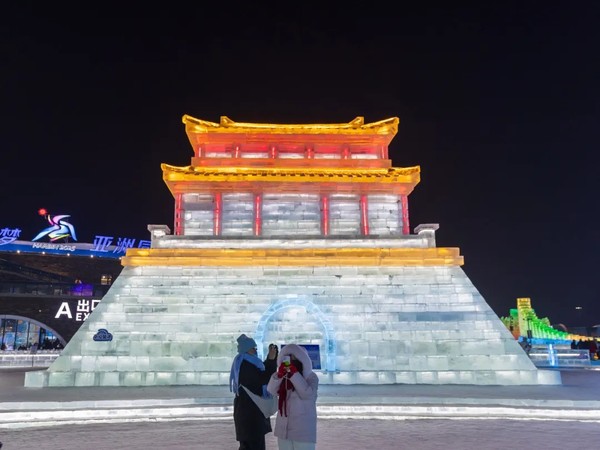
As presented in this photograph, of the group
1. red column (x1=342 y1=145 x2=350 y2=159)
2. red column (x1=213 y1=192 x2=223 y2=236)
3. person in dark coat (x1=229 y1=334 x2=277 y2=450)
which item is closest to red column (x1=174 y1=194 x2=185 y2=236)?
red column (x1=213 y1=192 x2=223 y2=236)

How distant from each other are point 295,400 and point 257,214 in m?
17.4

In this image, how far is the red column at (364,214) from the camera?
73.0 ft

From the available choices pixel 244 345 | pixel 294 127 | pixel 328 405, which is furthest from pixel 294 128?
pixel 244 345

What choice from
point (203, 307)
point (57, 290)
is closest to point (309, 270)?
point (203, 307)

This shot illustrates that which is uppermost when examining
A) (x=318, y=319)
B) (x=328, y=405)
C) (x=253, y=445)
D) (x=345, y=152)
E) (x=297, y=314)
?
(x=345, y=152)

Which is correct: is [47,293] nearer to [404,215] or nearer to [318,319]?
[404,215]

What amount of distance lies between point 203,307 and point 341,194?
9036 mm

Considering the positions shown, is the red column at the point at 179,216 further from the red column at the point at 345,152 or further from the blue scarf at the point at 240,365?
the blue scarf at the point at 240,365

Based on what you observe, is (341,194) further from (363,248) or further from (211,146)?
(211,146)

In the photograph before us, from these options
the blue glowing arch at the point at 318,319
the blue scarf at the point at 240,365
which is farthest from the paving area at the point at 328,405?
the blue scarf at the point at 240,365

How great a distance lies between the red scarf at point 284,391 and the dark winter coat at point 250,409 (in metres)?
0.78

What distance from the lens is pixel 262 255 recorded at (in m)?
17.8

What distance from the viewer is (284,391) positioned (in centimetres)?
498

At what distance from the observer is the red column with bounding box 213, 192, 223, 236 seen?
2180 centimetres
